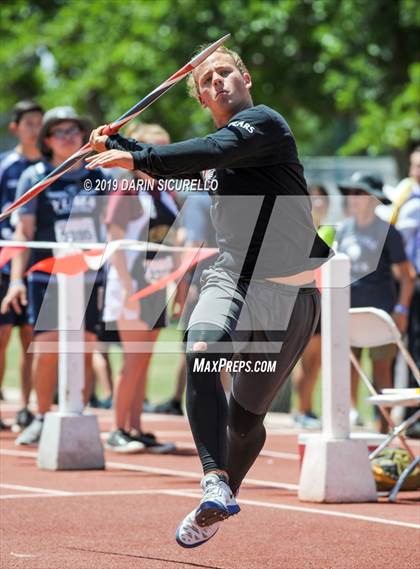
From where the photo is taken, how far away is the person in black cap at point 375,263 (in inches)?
458

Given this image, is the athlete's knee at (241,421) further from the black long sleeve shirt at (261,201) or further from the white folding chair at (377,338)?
the white folding chair at (377,338)

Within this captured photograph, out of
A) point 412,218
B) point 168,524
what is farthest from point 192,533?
point 412,218

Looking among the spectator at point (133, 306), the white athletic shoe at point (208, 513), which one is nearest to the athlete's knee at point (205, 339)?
the white athletic shoe at point (208, 513)

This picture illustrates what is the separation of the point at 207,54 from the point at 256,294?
1082 millimetres

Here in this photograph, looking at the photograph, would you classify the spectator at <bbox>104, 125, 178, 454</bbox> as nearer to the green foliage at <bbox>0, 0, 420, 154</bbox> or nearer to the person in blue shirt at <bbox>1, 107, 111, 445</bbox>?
the person in blue shirt at <bbox>1, 107, 111, 445</bbox>

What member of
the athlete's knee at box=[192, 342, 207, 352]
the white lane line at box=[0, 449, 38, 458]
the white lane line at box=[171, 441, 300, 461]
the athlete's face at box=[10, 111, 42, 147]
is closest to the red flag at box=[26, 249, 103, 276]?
the white lane line at box=[0, 449, 38, 458]

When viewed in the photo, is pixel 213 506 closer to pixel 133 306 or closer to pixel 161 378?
pixel 133 306

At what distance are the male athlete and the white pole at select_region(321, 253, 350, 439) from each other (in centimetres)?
202

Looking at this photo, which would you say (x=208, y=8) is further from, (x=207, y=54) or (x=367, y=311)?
(x=207, y=54)

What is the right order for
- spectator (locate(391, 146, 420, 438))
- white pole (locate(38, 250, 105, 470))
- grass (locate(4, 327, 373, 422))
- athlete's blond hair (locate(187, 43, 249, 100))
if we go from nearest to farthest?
athlete's blond hair (locate(187, 43, 249, 100))
white pole (locate(38, 250, 105, 470))
spectator (locate(391, 146, 420, 438))
grass (locate(4, 327, 373, 422))

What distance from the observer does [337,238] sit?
12.3 metres

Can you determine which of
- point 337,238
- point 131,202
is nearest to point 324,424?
point 131,202

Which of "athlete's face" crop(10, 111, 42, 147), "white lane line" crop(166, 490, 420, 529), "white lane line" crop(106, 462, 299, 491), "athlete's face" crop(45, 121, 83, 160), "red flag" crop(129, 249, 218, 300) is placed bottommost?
"white lane line" crop(106, 462, 299, 491)

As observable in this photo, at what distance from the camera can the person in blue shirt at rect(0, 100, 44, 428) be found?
11.8m
